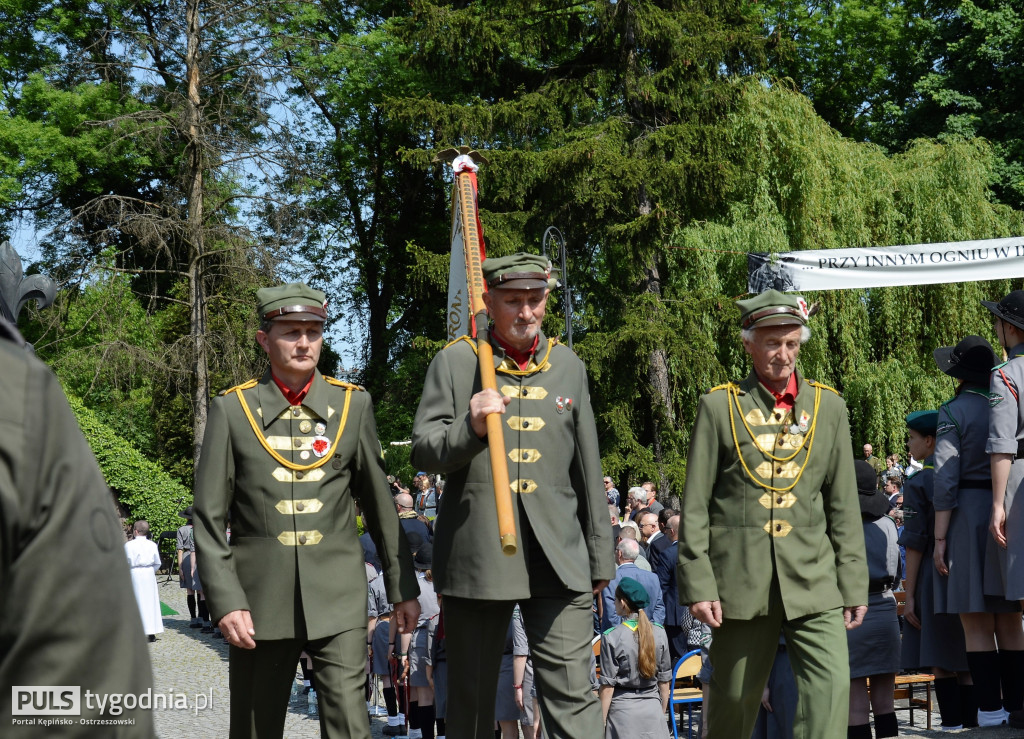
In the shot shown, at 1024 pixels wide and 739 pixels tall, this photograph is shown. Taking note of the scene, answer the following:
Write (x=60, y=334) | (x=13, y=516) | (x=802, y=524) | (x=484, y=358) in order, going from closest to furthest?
(x=13, y=516)
(x=484, y=358)
(x=802, y=524)
(x=60, y=334)

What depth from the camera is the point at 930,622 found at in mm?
7594

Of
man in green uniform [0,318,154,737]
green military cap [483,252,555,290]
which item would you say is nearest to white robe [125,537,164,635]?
Answer: green military cap [483,252,555,290]

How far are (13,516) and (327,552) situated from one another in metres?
3.82

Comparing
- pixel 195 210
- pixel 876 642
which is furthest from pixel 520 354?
pixel 195 210

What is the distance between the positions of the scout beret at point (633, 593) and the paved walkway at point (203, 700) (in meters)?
1.83

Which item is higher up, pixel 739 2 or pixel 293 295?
pixel 739 2

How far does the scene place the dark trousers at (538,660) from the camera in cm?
495

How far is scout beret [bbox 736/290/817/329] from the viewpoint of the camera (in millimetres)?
5703

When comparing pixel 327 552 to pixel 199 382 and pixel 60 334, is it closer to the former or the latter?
pixel 199 382

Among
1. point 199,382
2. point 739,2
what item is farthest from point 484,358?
point 739,2

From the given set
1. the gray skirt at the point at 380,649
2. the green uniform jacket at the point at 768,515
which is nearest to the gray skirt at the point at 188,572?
the gray skirt at the point at 380,649

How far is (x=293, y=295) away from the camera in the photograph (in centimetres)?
538

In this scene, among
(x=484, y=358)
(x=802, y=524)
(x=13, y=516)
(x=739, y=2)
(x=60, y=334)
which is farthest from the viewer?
(x=739, y=2)

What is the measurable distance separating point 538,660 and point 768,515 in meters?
1.38
